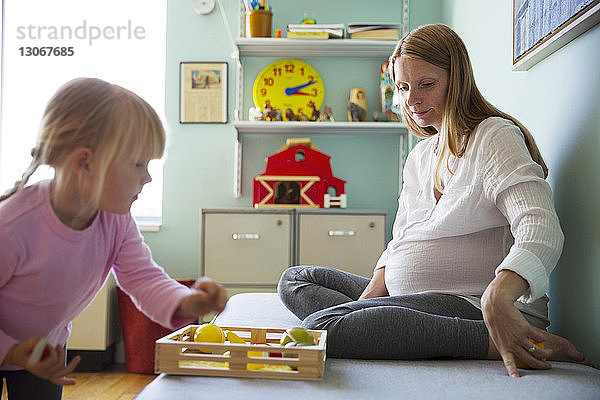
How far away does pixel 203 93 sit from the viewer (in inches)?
117

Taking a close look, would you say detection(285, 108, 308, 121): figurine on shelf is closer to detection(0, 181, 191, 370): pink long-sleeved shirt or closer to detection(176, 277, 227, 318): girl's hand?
detection(0, 181, 191, 370): pink long-sleeved shirt

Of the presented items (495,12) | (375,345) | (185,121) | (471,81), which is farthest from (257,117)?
(375,345)

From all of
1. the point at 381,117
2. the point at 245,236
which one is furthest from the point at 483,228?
the point at 381,117

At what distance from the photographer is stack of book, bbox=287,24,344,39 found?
8.91 feet

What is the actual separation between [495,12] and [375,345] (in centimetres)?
131

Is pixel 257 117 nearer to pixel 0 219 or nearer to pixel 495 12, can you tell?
pixel 495 12

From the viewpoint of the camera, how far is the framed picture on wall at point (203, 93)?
9.75 feet

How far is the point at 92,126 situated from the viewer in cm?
83

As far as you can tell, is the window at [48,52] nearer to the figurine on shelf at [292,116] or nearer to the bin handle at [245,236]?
the figurine on shelf at [292,116]

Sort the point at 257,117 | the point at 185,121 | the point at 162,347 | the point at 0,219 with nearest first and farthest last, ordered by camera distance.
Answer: the point at 0,219 < the point at 162,347 < the point at 257,117 < the point at 185,121

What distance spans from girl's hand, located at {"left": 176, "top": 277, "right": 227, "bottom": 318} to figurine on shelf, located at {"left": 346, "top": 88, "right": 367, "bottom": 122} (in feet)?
6.74

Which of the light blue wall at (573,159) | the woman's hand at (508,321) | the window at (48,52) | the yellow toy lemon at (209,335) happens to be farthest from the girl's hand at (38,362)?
the window at (48,52)

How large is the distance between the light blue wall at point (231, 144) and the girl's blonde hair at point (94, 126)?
211cm

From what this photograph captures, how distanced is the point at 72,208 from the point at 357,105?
6.87ft
